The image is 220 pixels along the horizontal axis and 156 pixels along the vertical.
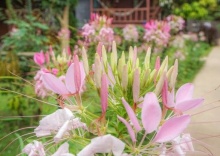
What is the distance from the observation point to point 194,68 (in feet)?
33.9

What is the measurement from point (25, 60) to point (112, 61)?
612 centimetres

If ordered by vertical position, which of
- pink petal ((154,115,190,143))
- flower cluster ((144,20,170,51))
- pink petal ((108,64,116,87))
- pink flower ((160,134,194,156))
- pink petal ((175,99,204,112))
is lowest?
flower cluster ((144,20,170,51))

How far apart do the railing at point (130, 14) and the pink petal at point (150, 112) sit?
12.7 metres

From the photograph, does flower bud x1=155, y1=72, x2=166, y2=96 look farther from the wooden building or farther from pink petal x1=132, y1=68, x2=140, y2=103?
the wooden building

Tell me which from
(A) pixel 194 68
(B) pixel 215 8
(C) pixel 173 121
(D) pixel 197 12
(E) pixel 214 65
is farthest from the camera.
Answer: (B) pixel 215 8

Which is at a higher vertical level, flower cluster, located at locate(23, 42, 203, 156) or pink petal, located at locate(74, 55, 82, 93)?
pink petal, located at locate(74, 55, 82, 93)

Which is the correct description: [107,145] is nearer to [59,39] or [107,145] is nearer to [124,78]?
[124,78]

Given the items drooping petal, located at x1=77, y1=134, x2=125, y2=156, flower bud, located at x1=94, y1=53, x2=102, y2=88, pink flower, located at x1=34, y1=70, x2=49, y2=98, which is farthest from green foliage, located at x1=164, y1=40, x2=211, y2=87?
drooping petal, located at x1=77, y1=134, x2=125, y2=156

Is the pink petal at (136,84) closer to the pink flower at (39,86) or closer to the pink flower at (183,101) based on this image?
the pink flower at (183,101)

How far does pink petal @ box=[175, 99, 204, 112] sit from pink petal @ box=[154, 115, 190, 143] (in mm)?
61

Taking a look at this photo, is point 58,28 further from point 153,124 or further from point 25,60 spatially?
point 153,124

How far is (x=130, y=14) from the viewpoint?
48.0ft

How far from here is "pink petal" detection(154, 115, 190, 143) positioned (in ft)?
2.52

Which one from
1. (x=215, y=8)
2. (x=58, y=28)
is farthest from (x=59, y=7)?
(x=215, y=8)
